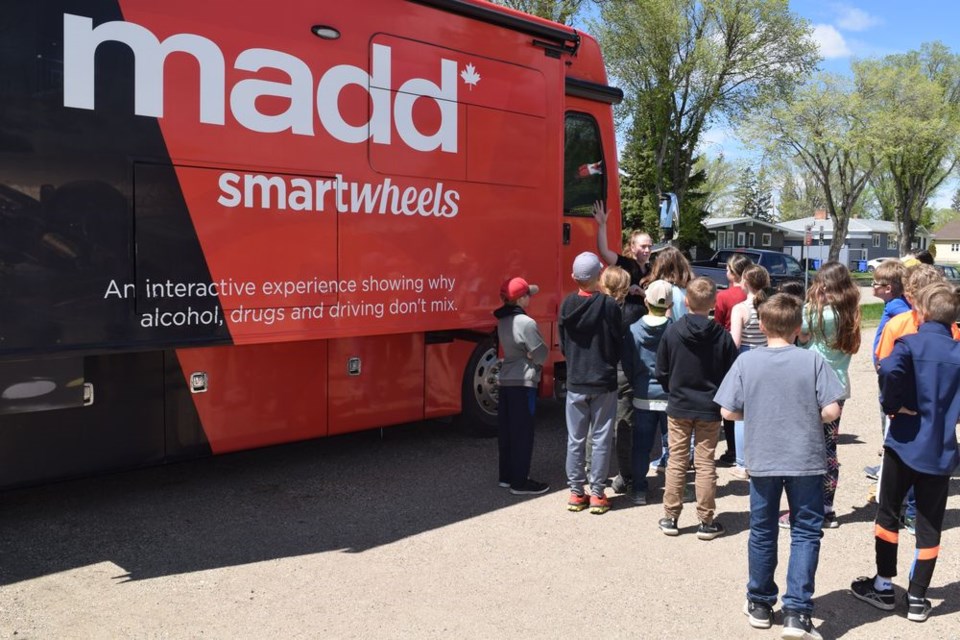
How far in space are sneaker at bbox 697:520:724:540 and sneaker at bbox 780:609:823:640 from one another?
120cm

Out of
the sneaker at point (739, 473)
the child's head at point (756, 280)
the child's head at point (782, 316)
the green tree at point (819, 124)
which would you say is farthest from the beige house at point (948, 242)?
the child's head at point (782, 316)

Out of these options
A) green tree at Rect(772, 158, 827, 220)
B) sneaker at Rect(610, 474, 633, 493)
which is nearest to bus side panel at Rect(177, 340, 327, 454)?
sneaker at Rect(610, 474, 633, 493)

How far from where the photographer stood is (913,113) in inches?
1688

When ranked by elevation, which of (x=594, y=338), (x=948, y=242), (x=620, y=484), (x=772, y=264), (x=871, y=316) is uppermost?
(x=948, y=242)

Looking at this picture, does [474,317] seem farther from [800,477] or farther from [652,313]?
[800,477]

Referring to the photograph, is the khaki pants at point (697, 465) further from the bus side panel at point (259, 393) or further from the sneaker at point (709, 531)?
the bus side panel at point (259, 393)

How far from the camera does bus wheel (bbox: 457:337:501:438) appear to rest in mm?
6703

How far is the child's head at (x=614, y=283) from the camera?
18.2 feet

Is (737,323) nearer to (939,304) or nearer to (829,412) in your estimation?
(939,304)

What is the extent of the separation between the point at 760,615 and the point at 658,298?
2228mm

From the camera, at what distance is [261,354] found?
17.3ft

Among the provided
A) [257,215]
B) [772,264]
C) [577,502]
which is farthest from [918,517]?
[772,264]

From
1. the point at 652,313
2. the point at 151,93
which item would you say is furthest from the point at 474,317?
the point at 151,93

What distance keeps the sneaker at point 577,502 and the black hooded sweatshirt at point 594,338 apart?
2.37ft
